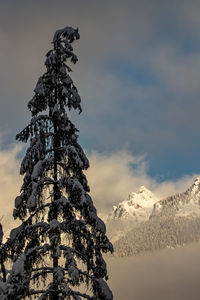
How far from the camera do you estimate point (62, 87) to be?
1035cm

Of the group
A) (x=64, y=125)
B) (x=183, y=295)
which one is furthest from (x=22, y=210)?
(x=183, y=295)

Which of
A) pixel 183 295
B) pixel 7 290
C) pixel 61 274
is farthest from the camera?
pixel 183 295

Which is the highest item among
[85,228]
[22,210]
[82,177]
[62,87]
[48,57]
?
[48,57]

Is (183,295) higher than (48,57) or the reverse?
higher

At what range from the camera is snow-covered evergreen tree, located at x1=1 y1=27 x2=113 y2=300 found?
939cm

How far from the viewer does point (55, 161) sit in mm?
10305

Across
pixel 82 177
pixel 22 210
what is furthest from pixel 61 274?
pixel 82 177

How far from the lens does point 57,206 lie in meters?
9.78

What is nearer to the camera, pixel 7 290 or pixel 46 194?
pixel 7 290

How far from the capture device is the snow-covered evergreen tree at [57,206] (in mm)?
9391

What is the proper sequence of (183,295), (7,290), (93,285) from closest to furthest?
(7,290) → (93,285) → (183,295)

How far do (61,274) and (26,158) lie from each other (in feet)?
11.9

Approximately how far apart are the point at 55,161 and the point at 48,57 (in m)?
3.33

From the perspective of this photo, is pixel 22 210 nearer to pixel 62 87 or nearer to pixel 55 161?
pixel 55 161
